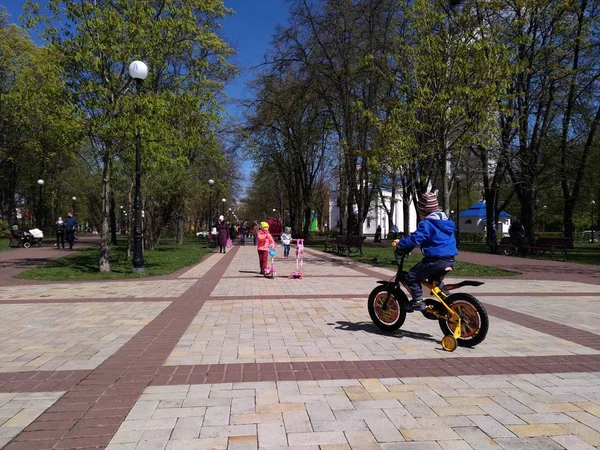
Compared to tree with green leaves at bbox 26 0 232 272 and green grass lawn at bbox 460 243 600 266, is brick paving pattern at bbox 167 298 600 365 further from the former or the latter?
green grass lawn at bbox 460 243 600 266

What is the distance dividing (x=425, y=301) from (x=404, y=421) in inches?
94.8

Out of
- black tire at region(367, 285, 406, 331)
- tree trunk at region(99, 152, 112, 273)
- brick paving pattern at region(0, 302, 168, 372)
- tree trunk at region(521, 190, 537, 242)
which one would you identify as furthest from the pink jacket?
tree trunk at region(521, 190, 537, 242)

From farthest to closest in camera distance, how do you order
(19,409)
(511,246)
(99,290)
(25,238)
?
(25,238) < (511,246) < (99,290) < (19,409)

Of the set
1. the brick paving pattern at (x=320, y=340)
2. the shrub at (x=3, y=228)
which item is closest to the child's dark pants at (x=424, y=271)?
the brick paving pattern at (x=320, y=340)

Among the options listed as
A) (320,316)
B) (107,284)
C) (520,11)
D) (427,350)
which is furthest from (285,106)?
(427,350)

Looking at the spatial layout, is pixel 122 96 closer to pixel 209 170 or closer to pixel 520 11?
pixel 520 11

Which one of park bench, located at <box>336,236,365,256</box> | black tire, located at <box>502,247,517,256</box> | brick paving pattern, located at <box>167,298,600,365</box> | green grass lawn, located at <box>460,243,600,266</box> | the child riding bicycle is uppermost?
the child riding bicycle

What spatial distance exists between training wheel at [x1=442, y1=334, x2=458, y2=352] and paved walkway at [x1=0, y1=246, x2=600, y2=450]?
183 millimetres

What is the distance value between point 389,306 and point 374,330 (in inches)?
20.2

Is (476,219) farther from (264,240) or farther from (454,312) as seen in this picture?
(454,312)

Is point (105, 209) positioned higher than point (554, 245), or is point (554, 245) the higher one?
point (105, 209)

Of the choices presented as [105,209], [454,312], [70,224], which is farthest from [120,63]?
[70,224]

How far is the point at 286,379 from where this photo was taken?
4.40 metres

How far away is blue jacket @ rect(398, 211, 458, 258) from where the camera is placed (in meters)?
5.32
